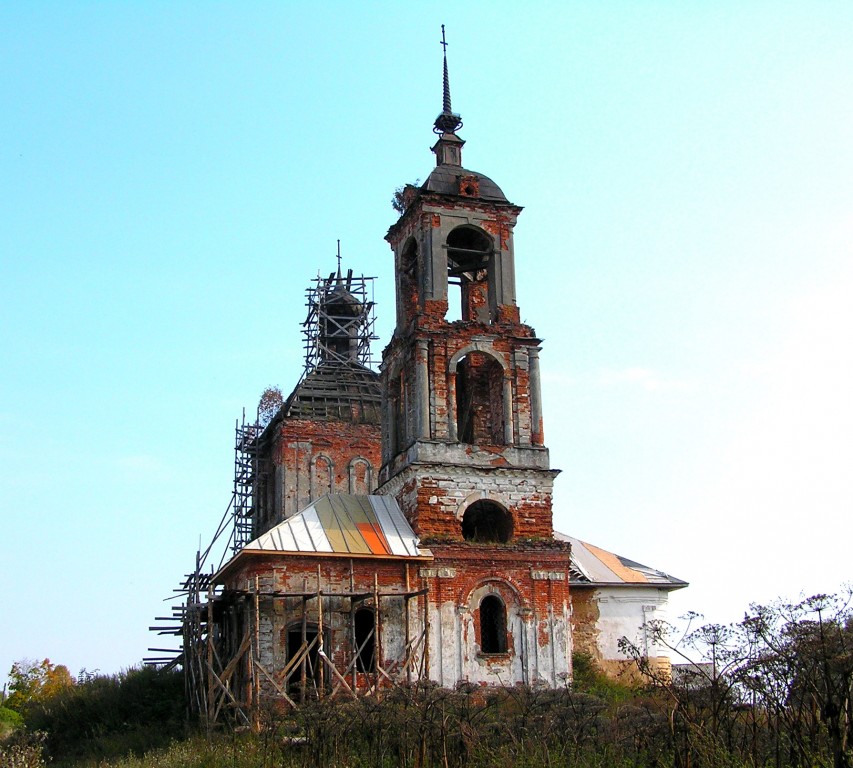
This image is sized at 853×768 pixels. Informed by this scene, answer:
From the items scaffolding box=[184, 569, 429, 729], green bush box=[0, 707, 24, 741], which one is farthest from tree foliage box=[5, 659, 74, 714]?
scaffolding box=[184, 569, 429, 729]

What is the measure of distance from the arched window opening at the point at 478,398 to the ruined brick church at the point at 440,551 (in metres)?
0.03

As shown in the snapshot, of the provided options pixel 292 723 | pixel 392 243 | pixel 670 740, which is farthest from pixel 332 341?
pixel 670 740

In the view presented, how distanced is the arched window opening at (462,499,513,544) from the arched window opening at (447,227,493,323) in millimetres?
4507

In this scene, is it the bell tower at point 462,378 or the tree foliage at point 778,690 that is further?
the bell tower at point 462,378

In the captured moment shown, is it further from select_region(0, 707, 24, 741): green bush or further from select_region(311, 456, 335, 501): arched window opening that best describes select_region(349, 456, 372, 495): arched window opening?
select_region(0, 707, 24, 741): green bush

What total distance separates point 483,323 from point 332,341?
14.4 m

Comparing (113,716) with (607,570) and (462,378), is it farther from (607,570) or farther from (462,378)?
(607,570)

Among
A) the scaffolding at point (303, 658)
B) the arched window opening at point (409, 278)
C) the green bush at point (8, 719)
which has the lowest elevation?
the green bush at point (8, 719)

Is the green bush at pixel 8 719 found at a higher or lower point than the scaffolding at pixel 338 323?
lower

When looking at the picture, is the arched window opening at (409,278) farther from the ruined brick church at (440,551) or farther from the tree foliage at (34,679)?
the tree foliage at (34,679)

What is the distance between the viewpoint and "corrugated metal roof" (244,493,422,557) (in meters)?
22.1

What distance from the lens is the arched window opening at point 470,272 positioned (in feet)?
87.4

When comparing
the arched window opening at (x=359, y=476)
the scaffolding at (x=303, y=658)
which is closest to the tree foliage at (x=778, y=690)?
the scaffolding at (x=303, y=658)

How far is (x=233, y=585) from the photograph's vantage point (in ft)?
77.1
